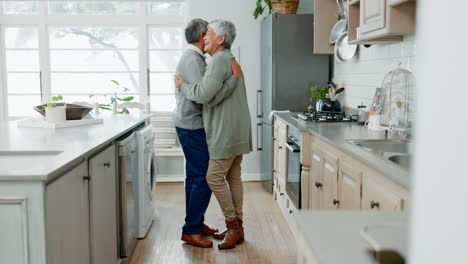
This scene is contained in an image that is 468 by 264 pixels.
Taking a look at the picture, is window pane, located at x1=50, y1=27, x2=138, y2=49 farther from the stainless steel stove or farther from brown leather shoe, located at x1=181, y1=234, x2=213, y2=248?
brown leather shoe, located at x1=181, y1=234, x2=213, y2=248

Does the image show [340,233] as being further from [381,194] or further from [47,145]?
[47,145]

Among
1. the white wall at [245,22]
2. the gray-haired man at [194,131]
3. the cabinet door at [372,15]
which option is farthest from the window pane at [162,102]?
the cabinet door at [372,15]

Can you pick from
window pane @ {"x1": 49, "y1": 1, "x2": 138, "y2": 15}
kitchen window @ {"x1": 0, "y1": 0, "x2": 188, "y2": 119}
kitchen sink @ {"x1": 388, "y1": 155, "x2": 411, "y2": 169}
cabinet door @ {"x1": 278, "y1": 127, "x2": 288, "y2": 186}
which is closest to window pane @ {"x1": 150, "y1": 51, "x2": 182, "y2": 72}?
kitchen window @ {"x1": 0, "y1": 0, "x2": 188, "y2": 119}

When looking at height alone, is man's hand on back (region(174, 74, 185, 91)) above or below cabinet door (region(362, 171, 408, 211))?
above

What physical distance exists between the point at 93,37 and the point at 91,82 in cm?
53

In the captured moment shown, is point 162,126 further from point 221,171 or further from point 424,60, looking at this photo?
point 424,60

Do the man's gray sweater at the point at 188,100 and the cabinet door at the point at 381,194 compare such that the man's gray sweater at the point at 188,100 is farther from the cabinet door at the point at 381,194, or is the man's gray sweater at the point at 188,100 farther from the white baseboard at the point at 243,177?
the white baseboard at the point at 243,177

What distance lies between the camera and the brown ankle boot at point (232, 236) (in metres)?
3.31

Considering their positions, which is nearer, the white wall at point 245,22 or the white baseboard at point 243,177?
the white wall at point 245,22

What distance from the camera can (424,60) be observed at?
38 centimetres

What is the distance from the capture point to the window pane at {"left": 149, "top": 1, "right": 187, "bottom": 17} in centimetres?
559

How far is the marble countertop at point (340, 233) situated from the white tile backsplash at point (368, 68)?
2.06 metres

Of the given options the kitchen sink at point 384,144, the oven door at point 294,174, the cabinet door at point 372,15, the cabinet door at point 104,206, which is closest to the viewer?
the cabinet door at point 104,206

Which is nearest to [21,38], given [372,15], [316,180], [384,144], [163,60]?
[163,60]
